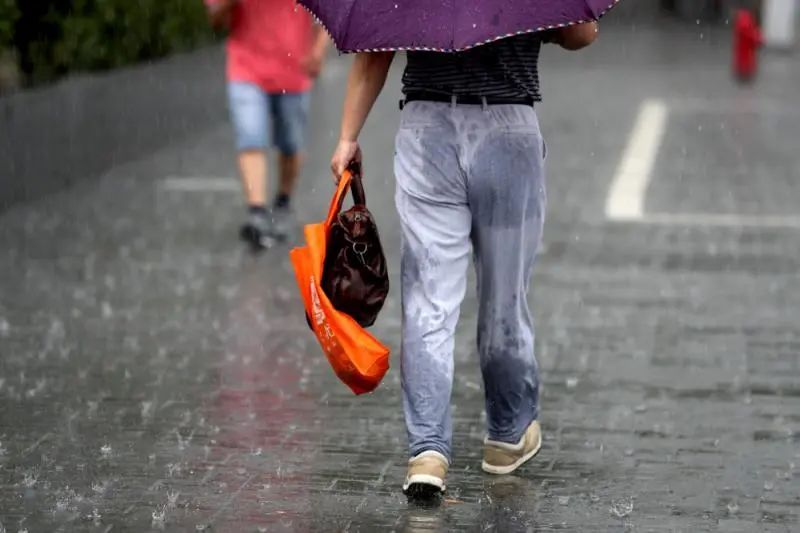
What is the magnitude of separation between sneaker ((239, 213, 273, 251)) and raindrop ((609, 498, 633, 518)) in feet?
15.4

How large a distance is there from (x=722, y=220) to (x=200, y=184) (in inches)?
143

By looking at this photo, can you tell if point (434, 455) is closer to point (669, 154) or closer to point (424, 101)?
point (424, 101)

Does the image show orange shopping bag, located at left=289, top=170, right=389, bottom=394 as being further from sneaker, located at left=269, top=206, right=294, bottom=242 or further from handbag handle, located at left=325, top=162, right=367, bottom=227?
sneaker, located at left=269, top=206, right=294, bottom=242

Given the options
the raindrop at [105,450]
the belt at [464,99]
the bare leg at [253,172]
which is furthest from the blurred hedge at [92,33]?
the belt at [464,99]

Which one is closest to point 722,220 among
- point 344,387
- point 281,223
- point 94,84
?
point 281,223

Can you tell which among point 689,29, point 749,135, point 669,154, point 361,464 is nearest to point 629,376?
point 361,464

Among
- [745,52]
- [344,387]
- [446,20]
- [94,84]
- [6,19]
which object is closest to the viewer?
[446,20]

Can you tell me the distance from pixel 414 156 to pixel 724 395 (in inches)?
77.8

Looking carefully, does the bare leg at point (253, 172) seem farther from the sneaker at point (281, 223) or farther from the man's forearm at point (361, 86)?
the man's forearm at point (361, 86)

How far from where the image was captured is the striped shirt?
17.0 ft

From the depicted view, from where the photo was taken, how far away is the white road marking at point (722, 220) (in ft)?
33.9

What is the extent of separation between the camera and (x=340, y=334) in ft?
17.2

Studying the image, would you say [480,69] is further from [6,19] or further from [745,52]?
[745,52]

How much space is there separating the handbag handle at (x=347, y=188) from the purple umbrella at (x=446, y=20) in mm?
397
